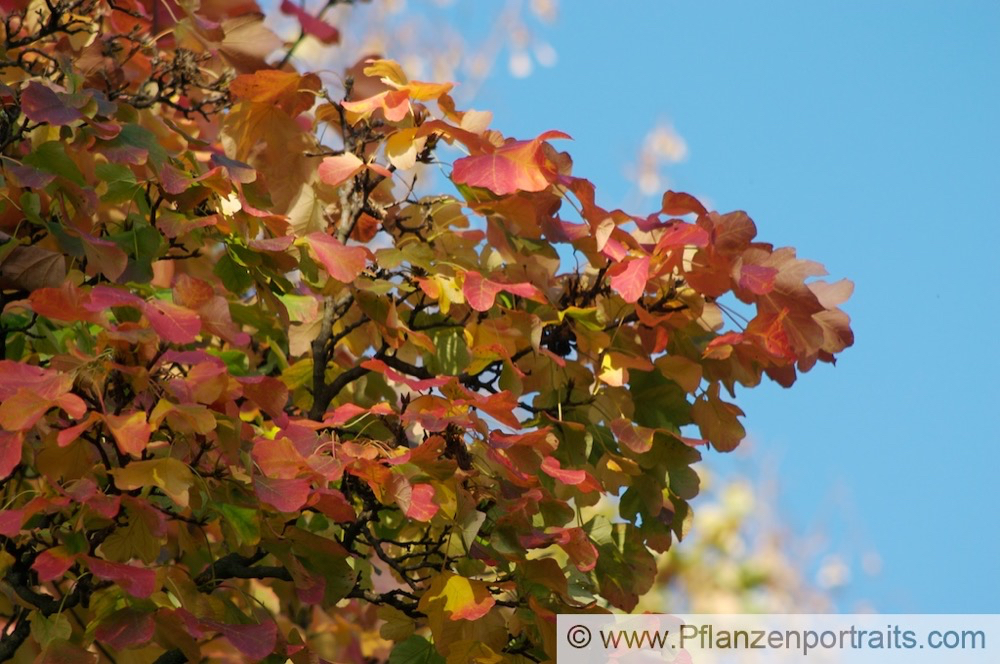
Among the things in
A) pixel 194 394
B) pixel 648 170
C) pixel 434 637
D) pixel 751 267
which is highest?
pixel 648 170

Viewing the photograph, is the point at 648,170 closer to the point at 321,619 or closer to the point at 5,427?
the point at 321,619

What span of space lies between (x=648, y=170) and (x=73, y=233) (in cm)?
534

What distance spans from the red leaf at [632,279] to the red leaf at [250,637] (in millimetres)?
595

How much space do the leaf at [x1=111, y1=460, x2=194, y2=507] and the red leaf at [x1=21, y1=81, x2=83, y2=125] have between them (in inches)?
18.2

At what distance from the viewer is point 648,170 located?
6.62 meters

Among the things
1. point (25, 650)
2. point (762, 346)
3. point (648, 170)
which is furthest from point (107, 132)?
point (648, 170)

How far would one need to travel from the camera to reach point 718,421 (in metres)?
1.66

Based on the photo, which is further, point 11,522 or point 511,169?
point 511,169

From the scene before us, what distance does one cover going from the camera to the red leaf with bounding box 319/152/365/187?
163 cm

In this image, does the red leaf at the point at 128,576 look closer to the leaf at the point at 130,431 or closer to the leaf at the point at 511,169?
the leaf at the point at 130,431

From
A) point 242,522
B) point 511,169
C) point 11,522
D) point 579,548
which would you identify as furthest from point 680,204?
point 11,522

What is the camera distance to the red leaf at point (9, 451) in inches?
49.9

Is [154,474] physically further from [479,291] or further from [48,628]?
[479,291]

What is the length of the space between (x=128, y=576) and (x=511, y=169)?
27.2 inches
